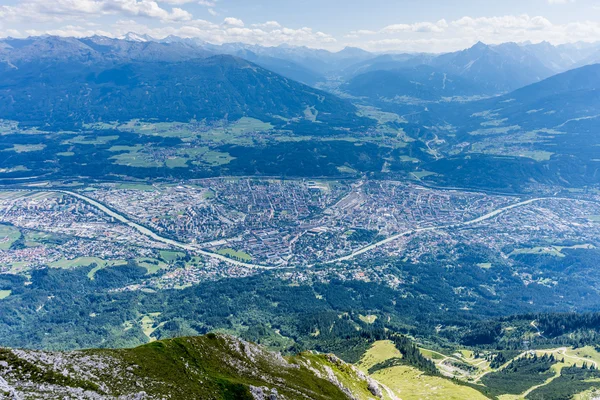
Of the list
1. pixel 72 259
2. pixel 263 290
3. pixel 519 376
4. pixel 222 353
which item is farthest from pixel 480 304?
pixel 72 259

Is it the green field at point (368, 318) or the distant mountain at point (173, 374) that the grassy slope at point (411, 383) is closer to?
the distant mountain at point (173, 374)

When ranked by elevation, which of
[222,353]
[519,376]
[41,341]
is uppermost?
[222,353]

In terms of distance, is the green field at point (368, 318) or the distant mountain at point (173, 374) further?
the green field at point (368, 318)

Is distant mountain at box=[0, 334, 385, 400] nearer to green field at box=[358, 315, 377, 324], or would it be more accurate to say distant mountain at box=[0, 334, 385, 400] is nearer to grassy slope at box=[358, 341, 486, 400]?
grassy slope at box=[358, 341, 486, 400]

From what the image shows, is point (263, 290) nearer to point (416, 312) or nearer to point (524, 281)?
point (416, 312)

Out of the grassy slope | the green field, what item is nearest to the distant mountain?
the grassy slope

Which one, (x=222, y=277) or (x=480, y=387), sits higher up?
(x=480, y=387)

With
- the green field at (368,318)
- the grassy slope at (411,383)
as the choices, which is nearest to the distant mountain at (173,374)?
the grassy slope at (411,383)

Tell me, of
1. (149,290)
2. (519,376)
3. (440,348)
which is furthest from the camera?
(149,290)
